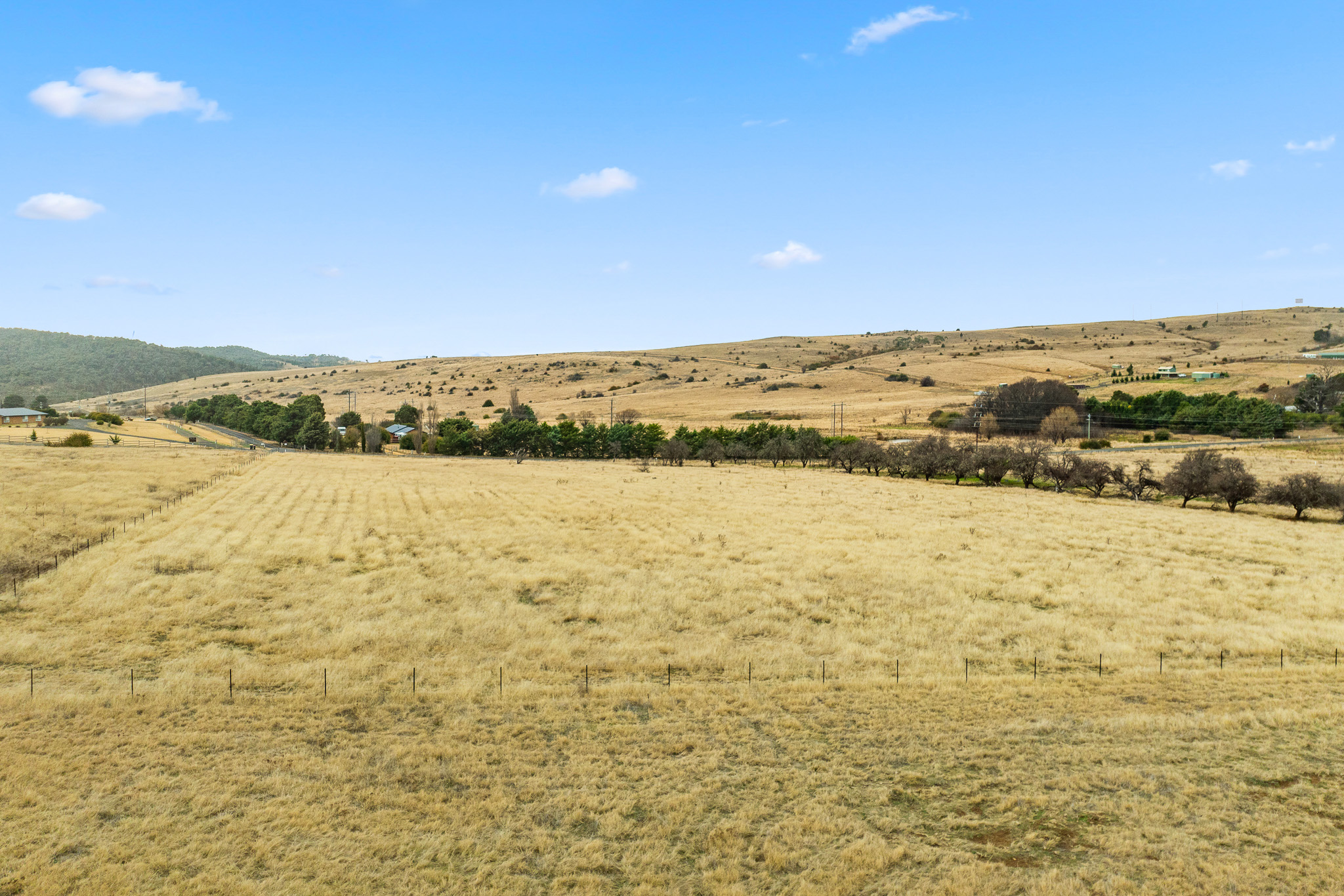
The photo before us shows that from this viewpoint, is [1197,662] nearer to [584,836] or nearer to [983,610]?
[983,610]

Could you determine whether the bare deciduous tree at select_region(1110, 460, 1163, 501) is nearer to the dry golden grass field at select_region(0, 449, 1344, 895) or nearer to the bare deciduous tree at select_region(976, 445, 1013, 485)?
the bare deciduous tree at select_region(976, 445, 1013, 485)

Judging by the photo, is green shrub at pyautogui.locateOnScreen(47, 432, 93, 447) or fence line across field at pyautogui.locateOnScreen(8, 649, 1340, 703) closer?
fence line across field at pyautogui.locateOnScreen(8, 649, 1340, 703)

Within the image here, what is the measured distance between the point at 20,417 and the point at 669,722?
15607 centimetres

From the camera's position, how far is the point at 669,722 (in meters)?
17.8

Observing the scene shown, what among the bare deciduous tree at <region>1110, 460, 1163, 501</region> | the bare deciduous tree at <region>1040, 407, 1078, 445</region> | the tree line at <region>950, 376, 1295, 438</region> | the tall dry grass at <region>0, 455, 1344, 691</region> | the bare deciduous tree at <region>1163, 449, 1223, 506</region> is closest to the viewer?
the tall dry grass at <region>0, 455, 1344, 691</region>

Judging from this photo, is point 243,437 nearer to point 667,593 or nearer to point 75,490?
point 75,490

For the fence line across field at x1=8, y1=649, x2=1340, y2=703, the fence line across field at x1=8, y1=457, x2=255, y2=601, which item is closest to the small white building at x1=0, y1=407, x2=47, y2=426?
the fence line across field at x1=8, y1=457, x2=255, y2=601

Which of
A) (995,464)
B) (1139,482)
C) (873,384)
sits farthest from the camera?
(873,384)

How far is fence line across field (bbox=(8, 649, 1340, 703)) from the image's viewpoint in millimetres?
19188

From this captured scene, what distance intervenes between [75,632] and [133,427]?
5079 inches

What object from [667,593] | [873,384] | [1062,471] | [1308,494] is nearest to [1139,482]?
[1062,471]

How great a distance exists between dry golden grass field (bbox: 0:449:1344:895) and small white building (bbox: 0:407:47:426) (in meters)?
117

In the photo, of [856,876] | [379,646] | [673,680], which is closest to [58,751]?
[379,646]

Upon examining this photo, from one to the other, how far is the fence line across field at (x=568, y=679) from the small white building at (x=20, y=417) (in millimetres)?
136675
